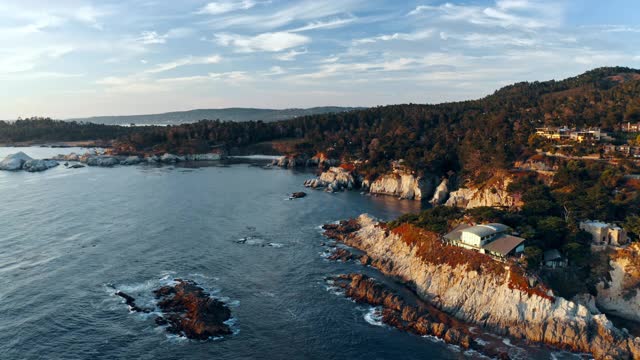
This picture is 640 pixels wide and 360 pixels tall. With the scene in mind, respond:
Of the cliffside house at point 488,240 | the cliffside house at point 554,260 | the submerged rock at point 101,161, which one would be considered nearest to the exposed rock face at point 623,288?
the cliffside house at point 554,260

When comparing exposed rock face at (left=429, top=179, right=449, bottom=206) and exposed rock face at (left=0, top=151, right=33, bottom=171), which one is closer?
exposed rock face at (left=429, top=179, right=449, bottom=206)

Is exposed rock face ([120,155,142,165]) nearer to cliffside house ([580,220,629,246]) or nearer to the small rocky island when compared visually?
the small rocky island

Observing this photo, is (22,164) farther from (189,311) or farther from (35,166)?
(189,311)

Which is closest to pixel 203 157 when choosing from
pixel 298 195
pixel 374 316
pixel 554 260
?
pixel 298 195

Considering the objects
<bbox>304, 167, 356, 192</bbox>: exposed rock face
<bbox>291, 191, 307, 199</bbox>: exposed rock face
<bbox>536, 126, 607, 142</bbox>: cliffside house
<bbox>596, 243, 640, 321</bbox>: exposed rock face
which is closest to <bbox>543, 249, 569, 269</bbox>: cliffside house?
<bbox>596, 243, 640, 321</bbox>: exposed rock face

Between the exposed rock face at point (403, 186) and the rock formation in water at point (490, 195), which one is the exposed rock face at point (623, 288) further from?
the exposed rock face at point (403, 186)
